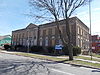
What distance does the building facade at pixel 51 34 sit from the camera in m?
31.4

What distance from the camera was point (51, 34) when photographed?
36.8 metres

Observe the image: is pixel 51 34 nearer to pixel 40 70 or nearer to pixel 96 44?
pixel 96 44

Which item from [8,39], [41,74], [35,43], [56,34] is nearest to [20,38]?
[35,43]

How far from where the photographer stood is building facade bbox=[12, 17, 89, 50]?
103 feet

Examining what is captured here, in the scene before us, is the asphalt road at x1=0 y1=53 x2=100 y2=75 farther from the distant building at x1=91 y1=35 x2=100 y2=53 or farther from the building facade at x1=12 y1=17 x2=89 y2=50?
the distant building at x1=91 y1=35 x2=100 y2=53

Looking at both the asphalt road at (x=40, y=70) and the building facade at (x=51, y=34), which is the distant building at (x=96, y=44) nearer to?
the building facade at (x=51, y=34)

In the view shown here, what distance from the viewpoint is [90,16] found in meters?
21.9

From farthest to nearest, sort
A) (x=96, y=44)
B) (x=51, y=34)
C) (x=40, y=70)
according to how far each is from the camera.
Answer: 1. (x=96, y=44)
2. (x=51, y=34)
3. (x=40, y=70)

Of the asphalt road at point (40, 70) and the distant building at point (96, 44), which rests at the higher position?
the distant building at point (96, 44)

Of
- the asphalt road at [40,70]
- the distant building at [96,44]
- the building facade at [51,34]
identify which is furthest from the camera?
the distant building at [96,44]

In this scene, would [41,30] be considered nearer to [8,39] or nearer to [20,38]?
[20,38]

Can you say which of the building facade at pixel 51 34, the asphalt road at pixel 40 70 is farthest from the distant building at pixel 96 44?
the asphalt road at pixel 40 70

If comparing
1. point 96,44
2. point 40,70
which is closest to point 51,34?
point 96,44

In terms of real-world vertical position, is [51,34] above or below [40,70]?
above
